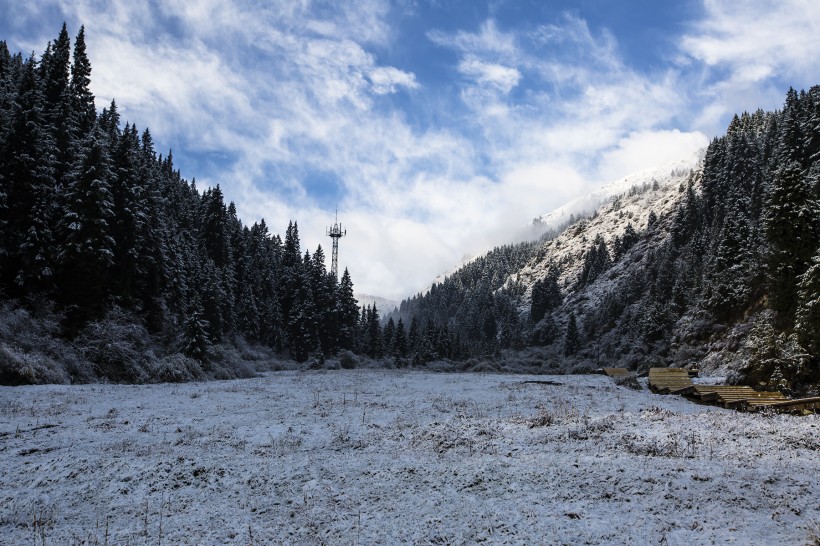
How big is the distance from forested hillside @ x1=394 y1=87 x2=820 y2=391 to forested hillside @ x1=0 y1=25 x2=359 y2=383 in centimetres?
3816

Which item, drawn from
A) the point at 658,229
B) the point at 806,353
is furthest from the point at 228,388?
the point at 658,229

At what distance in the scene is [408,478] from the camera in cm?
1038

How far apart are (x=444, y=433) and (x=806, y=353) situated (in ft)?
65.4

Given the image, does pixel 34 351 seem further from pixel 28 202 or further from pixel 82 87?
pixel 82 87


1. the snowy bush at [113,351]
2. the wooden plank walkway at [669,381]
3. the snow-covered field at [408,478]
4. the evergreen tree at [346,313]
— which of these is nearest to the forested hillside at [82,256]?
the snowy bush at [113,351]

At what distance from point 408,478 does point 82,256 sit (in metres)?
32.6

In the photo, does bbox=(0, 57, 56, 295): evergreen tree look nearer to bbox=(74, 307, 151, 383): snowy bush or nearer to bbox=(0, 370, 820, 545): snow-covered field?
bbox=(74, 307, 151, 383): snowy bush

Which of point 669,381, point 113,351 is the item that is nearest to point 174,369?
point 113,351

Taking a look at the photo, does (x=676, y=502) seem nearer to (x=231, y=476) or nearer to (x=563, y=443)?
(x=563, y=443)

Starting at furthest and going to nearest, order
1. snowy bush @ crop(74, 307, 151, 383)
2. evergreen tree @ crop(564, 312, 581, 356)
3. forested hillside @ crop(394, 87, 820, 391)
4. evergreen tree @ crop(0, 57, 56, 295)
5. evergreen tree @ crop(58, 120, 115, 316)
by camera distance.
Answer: evergreen tree @ crop(564, 312, 581, 356)
evergreen tree @ crop(58, 120, 115, 316)
evergreen tree @ crop(0, 57, 56, 295)
snowy bush @ crop(74, 307, 151, 383)
forested hillside @ crop(394, 87, 820, 391)

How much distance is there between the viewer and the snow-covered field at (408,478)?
25.9ft

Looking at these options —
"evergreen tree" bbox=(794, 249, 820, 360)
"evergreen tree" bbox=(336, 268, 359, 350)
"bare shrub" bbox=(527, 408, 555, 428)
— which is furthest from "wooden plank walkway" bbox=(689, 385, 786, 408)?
"evergreen tree" bbox=(336, 268, 359, 350)

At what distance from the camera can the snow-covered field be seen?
25.9 ft

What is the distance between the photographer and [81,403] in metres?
19.0
